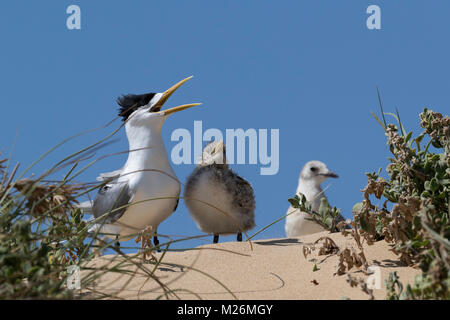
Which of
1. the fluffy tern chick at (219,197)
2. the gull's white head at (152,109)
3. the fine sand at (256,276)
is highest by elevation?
the gull's white head at (152,109)

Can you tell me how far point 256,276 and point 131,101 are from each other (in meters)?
3.50

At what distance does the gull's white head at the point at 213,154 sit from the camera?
7.21 m

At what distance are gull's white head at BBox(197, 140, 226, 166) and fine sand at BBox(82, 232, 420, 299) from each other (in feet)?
6.36

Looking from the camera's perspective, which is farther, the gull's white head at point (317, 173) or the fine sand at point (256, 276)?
the gull's white head at point (317, 173)

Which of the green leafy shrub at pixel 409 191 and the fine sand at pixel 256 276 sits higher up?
the green leafy shrub at pixel 409 191

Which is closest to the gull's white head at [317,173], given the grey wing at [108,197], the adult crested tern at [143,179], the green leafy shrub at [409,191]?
the adult crested tern at [143,179]

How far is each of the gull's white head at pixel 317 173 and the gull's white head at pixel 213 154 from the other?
3.67 metres

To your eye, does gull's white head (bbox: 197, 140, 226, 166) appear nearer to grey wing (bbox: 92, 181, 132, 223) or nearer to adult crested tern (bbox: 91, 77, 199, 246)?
adult crested tern (bbox: 91, 77, 199, 246)

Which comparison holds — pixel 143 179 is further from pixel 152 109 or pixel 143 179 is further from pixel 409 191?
pixel 409 191

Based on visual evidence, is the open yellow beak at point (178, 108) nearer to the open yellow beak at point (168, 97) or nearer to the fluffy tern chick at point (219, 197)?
the open yellow beak at point (168, 97)

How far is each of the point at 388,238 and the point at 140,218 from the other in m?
3.00

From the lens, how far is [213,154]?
731cm
